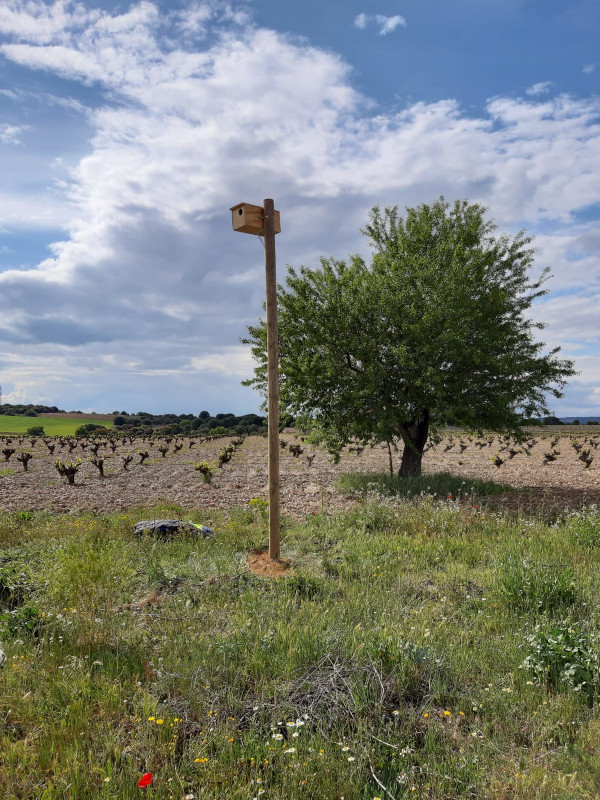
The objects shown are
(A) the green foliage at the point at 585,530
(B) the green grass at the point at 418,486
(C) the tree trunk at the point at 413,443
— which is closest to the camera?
(A) the green foliage at the point at 585,530

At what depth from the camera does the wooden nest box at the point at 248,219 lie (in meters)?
8.25

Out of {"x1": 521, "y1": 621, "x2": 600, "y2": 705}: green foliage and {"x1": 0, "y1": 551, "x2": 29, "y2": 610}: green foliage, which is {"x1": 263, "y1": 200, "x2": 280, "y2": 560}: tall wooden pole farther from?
{"x1": 521, "y1": 621, "x2": 600, "y2": 705}: green foliage

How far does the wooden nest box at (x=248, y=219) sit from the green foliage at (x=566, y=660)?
669cm

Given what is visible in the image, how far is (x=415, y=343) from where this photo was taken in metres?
14.5

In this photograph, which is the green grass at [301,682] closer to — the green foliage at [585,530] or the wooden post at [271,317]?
the wooden post at [271,317]

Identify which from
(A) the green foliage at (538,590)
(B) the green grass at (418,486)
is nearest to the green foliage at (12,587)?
(A) the green foliage at (538,590)

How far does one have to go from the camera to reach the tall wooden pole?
8.09 m

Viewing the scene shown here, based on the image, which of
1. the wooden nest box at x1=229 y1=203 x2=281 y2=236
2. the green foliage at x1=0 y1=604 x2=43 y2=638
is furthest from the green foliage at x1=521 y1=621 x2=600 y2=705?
the wooden nest box at x1=229 y1=203 x2=281 y2=236

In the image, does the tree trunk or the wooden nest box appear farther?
the tree trunk

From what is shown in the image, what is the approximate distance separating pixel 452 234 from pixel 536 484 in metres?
8.52

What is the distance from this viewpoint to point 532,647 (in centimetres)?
474

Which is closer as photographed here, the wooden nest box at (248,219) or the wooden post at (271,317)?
the wooden post at (271,317)

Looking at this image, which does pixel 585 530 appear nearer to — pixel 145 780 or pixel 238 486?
pixel 145 780

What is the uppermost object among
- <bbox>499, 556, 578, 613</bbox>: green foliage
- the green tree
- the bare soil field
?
the green tree
